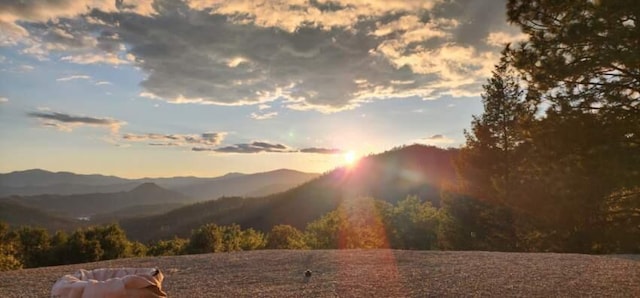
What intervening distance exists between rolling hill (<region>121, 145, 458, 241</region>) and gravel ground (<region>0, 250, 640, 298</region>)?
250 ft

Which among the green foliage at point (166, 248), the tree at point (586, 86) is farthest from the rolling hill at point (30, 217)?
the tree at point (586, 86)

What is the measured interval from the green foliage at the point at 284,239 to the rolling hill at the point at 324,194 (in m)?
56.3

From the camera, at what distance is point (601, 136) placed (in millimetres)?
14008

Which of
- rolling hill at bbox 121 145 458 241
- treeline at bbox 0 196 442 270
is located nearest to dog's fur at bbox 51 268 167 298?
treeline at bbox 0 196 442 270

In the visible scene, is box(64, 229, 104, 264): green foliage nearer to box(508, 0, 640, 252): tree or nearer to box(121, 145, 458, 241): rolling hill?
box(508, 0, 640, 252): tree

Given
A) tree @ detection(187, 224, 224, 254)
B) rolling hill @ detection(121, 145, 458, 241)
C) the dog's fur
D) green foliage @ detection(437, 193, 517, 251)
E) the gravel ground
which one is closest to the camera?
the dog's fur

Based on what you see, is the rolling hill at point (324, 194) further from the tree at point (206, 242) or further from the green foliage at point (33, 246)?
the green foliage at point (33, 246)

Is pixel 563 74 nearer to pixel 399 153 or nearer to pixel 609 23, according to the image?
pixel 609 23

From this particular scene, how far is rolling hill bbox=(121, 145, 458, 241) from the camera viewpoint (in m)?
95.1

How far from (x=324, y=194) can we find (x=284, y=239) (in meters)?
71.7

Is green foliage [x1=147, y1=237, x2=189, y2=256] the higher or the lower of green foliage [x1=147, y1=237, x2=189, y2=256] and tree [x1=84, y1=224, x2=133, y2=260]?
the lower

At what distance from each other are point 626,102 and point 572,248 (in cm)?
821

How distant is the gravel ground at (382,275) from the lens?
7918mm

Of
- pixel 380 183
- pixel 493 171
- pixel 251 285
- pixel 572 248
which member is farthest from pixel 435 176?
pixel 251 285
